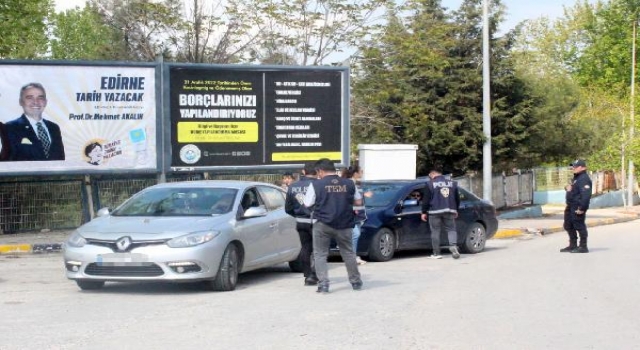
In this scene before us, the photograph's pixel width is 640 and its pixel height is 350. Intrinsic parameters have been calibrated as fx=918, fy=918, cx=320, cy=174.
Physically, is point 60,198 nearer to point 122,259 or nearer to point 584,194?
point 122,259

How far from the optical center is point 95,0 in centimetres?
3045

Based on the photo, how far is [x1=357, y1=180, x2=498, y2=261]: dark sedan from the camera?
51.2ft

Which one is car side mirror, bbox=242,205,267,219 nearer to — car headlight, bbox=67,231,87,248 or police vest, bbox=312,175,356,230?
police vest, bbox=312,175,356,230

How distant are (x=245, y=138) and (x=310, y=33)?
28.5 feet

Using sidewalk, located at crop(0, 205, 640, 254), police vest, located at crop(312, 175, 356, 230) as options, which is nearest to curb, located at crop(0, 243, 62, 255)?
sidewalk, located at crop(0, 205, 640, 254)

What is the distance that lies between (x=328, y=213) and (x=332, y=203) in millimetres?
129

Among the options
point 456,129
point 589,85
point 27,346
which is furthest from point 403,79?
point 589,85

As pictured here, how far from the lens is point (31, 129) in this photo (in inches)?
759

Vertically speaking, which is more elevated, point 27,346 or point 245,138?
point 245,138

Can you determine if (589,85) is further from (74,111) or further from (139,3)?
(74,111)

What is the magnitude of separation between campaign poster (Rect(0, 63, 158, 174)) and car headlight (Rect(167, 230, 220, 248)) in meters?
9.36

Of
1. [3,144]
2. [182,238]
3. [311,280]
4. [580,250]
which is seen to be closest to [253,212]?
[311,280]

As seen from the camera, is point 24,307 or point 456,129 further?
point 456,129

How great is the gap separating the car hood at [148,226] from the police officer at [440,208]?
5.28m
